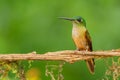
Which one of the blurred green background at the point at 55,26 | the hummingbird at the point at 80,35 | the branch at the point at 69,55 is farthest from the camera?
the blurred green background at the point at 55,26

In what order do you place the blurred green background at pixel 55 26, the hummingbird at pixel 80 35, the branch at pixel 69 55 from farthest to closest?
the blurred green background at pixel 55 26 < the hummingbird at pixel 80 35 < the branch at pixel 69 55

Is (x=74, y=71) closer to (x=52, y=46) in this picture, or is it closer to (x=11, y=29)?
(x=52, y=46)

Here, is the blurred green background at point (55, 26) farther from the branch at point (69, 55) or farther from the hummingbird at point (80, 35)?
the branch at point (69, 55)

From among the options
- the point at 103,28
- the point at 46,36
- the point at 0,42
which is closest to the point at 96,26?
the point at 103,28

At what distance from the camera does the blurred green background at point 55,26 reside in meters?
9.41

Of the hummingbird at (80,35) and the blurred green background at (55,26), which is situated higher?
the hummingbird at (80,35)

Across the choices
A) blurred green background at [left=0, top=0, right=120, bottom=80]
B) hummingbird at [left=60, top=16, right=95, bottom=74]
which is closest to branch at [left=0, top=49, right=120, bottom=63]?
hummingbird at [left=60, top=16, right=95, bottom=74]

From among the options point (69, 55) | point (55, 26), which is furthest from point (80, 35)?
point (55, 26)

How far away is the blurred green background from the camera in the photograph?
9406 mm

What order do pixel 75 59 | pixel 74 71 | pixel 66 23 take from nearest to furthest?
pixel 75 59 → pixel 74 71 → pixel 66 23

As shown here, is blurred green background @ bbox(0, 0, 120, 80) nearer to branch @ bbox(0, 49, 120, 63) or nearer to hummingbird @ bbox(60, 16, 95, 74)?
hummingbird @ bbox(60, 16, 95, 74)

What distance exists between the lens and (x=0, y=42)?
9.80 meters

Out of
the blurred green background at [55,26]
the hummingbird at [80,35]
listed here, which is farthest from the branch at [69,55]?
the blurred green background at [55,26]

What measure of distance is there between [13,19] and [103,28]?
145cm
